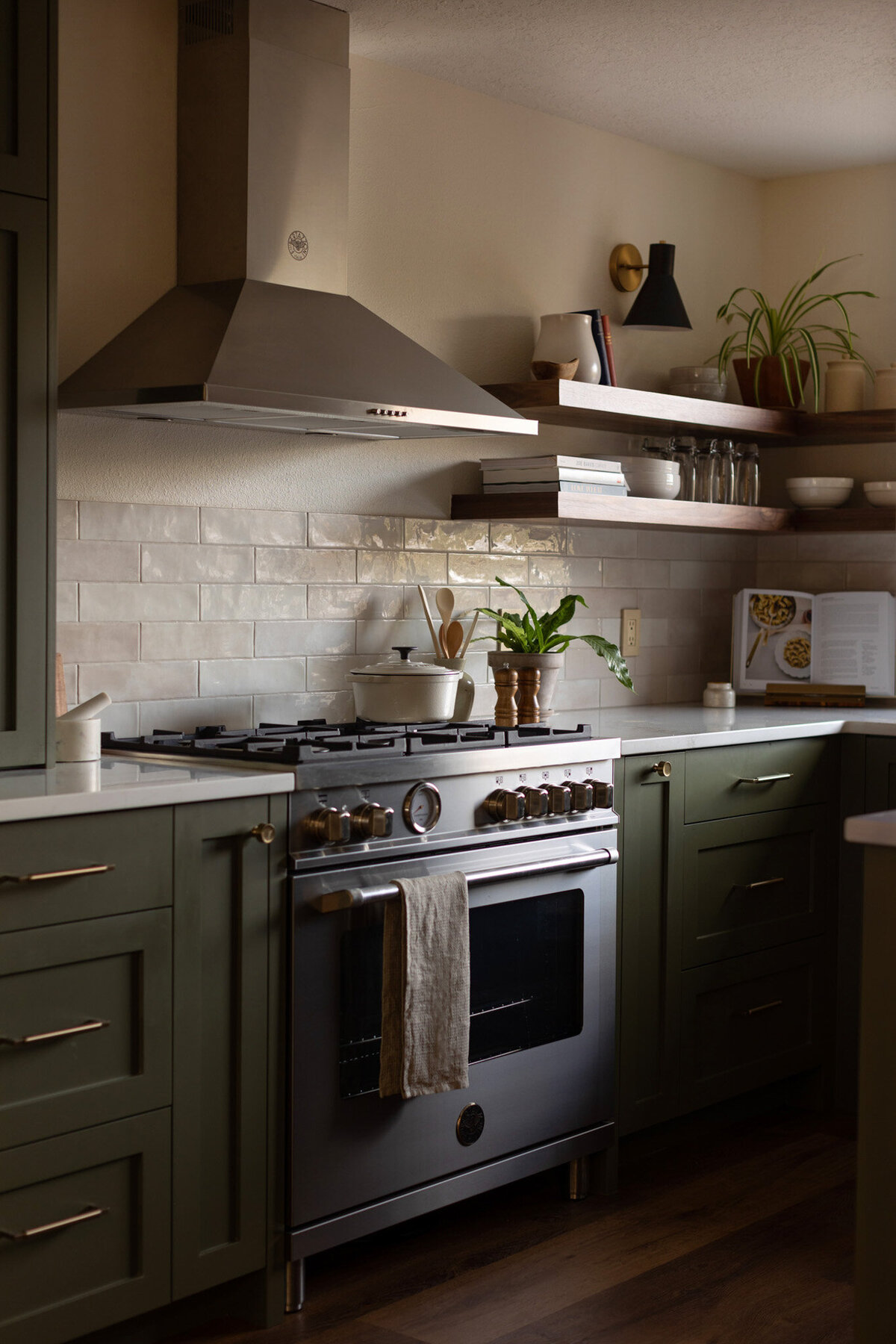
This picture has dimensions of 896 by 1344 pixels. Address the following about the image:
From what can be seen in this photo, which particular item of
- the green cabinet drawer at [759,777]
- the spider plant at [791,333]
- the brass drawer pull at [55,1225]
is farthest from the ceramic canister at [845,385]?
the brass drawer pull at [55,1225]

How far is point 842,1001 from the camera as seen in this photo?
369 cm

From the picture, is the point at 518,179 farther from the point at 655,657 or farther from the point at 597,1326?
the point at 597,1326

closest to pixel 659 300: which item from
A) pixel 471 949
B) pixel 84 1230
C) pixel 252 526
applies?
pixel 252 526

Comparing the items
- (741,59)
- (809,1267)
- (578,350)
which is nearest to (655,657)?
(578,350)

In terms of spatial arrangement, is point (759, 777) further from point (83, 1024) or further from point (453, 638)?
point (83, 1024)

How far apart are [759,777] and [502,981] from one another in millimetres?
918

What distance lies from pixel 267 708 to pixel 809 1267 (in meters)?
1.51

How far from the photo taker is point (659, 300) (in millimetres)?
3891

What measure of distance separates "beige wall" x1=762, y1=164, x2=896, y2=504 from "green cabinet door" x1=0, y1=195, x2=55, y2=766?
2663 mm

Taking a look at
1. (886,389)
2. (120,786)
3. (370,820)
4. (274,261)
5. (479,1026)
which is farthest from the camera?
(886,389)

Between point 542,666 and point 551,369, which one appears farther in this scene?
point 551,369

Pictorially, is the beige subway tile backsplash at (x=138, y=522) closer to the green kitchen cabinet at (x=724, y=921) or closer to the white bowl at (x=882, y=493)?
the green kitchen cabinet at (x=724, y=921)

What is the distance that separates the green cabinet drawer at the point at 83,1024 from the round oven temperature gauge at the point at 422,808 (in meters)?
0.50

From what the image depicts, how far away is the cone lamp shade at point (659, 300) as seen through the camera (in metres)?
3.88
